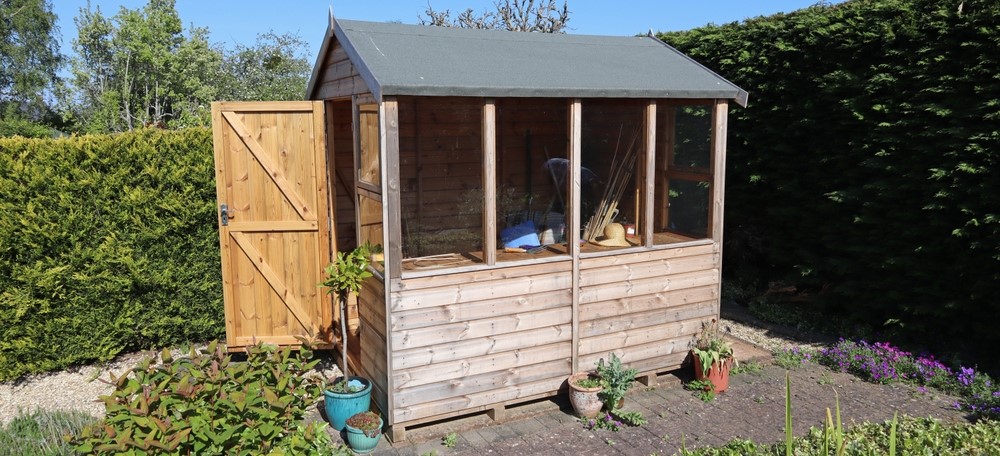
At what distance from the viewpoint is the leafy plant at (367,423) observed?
439 centimetres

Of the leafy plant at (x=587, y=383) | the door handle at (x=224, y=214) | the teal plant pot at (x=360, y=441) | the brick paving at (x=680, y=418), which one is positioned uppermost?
the door handle at (x=224, y=214)

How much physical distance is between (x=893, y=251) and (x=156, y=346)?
21.2 ft

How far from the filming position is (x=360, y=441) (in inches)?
173

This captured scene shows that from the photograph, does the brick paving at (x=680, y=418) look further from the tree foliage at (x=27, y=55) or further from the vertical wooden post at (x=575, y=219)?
the tree foliage at (x=27, y=55)

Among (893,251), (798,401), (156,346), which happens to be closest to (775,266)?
(893,251)

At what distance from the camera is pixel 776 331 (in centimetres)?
688

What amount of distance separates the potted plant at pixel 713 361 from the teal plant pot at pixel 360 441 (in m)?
2.46

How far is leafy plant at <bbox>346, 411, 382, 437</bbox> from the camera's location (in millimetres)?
4391

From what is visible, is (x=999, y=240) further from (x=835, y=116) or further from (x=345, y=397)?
(x=345, y=397)

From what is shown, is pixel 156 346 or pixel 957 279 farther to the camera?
pixel 156 346

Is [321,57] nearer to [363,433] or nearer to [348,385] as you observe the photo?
[348,385]

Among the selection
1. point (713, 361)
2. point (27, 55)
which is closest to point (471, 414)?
point (713, 361)

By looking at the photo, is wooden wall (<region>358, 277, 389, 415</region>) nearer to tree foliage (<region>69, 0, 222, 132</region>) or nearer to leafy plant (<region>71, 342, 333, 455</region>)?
leafy plant (<region>71, 342, 333, 455</region>)

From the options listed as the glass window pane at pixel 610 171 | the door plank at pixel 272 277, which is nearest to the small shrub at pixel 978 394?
the glass window pane at pixel 610 171
